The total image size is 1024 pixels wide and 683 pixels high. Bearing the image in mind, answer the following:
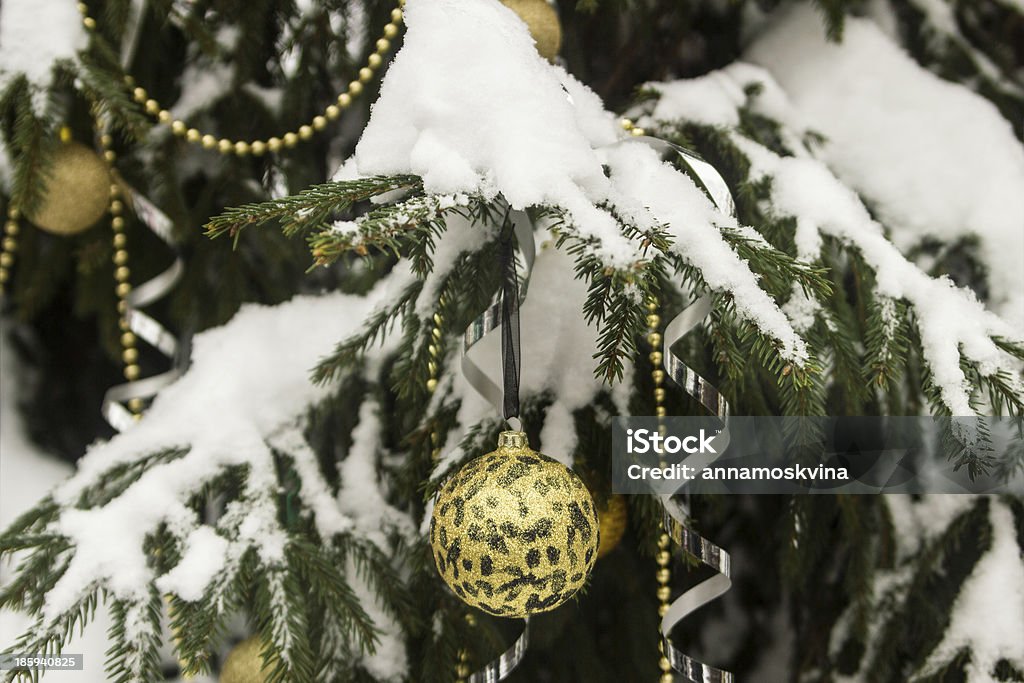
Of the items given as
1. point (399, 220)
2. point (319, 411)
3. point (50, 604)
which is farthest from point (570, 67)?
point (50, 604)

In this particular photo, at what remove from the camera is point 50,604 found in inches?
25.2

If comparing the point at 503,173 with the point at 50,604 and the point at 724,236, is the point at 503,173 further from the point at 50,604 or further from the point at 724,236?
the point at 50,604

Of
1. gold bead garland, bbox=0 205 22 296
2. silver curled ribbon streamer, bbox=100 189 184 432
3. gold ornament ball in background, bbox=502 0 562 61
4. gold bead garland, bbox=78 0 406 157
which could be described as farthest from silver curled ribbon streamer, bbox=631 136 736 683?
gold bead garland, bbox=0 205 22 296

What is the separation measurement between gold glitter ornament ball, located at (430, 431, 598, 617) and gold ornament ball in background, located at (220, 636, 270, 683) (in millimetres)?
325

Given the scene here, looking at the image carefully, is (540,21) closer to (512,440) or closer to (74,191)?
(512,440)

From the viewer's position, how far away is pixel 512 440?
0.59 metres

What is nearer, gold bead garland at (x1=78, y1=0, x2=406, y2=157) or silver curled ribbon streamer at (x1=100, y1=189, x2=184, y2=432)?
gold bead garland at (x1=78, y1=0, x2=406, y2=157)

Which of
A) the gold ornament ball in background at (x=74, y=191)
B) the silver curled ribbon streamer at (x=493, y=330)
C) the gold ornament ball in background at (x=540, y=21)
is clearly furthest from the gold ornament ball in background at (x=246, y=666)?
the gold ornament ball in background at (x=540, y=21)

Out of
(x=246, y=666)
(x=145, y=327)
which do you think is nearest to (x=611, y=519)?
(x=246, y=666)

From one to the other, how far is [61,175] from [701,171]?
73cm

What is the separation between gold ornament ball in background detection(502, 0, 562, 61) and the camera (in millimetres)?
788

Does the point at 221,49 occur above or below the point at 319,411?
above

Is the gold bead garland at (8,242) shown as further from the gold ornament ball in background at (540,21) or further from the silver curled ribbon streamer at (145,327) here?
the gold ornament ball in background at (540,21)

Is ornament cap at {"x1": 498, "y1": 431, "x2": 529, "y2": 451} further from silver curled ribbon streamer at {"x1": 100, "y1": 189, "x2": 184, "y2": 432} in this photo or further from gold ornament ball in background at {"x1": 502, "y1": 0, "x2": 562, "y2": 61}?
silver curled ribbon streamer at {"x1": 100, "y1": 189, "x2": 184, "y2": 432}
